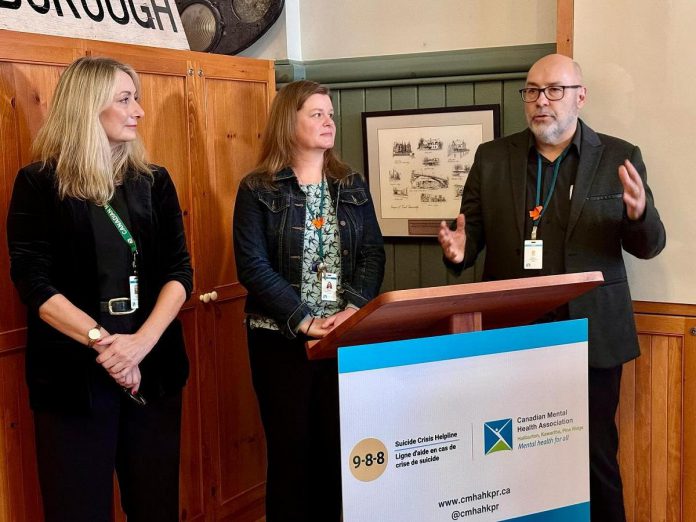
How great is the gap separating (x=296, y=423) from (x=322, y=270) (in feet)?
1.76

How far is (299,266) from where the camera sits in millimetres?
2840

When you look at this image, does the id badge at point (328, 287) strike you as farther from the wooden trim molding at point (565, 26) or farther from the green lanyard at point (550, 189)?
the wooden trim molding at point (565, 26)

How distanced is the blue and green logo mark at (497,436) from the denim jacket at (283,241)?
3.62 feet

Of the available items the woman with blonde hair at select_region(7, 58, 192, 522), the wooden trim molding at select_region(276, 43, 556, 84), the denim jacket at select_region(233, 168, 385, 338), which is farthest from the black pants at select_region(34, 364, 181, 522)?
the wooden trim molding at select_region(276, 43, 556, 84)

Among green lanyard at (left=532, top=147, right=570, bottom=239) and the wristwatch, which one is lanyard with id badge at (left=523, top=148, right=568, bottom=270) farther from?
the wristwatch

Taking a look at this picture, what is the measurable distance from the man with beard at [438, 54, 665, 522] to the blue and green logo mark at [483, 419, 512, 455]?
938mm

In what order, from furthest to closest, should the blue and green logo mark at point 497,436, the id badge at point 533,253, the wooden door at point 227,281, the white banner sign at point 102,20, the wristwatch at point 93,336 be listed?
the wooden door at point 227,281 → the id badge at point 533,253 → the white banner sign at point 102,20 → the wristwatch at point 93,336 → the blue and green logo mark at point 497,436

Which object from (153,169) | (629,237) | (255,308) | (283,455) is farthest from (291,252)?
(629,237)

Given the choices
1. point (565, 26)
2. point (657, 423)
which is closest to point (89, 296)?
point (565, 26)

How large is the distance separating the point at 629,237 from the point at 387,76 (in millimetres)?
1448

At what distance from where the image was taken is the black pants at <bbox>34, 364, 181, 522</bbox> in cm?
243

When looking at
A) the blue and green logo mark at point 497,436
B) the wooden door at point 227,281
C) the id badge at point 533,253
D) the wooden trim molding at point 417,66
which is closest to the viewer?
the blue and green logo mark at point 497,436

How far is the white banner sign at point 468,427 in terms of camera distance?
64.3 inches

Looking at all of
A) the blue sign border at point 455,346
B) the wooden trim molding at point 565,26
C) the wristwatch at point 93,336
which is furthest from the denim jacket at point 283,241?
the blue sign border at point 455,346
